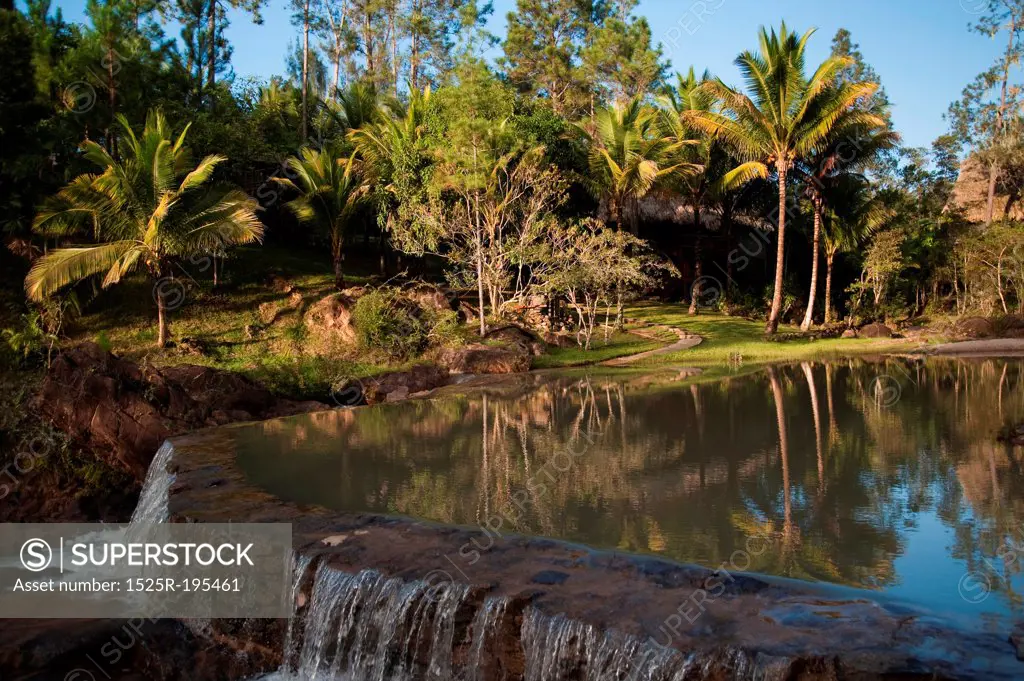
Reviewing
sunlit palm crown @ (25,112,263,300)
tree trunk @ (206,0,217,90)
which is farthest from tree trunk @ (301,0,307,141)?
sunlit palm crown @ (25,112,263,300)

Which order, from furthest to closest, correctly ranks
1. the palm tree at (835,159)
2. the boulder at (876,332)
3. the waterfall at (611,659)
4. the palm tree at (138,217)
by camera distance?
the palm tree at (835,159)
the boulder at (876,332)
the palm tree at (138,217)
the waterfall at (611,659)

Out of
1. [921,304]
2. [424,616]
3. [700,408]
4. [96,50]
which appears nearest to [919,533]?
[424,616]

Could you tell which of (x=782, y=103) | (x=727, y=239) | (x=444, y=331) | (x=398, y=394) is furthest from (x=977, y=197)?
(x=398, y=394)

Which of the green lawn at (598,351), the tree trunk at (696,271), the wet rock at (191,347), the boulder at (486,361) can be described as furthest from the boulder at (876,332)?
the wet rock at (191,347)

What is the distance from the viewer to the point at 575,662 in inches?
187

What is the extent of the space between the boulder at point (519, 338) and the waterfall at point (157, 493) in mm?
9442

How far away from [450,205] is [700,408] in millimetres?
11120

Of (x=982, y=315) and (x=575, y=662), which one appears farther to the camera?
(x=982, y=315)

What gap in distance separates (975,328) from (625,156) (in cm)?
1097

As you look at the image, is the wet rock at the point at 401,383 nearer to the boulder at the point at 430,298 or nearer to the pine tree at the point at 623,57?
the boulder at the point at 430,298

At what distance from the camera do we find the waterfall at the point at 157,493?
8293 mm

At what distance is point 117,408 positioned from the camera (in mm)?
11867

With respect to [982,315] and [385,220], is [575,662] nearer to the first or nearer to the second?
[385,220]

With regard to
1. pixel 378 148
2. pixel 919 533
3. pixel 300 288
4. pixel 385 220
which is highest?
pixel 378 148
